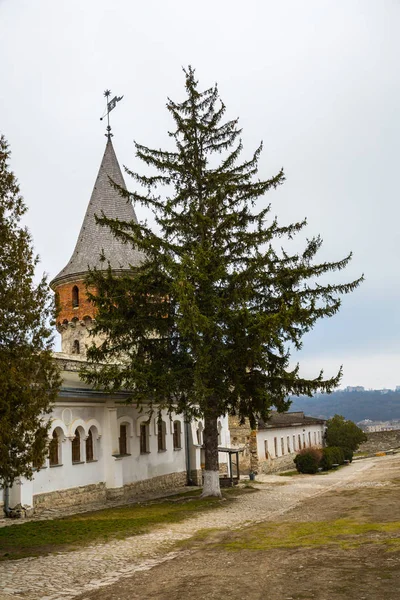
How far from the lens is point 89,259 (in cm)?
3181

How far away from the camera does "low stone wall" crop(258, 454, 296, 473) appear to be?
37500 mm

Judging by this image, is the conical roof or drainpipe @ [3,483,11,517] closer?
drainpipe @ [3,483,11,517]

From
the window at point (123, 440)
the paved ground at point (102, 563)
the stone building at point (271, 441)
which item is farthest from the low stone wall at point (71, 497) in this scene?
the stone building at point (271, 441)

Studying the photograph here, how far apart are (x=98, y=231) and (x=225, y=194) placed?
44.3 ft

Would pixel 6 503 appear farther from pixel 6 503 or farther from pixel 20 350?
pixel 20 350

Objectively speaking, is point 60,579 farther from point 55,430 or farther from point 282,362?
point 282,362

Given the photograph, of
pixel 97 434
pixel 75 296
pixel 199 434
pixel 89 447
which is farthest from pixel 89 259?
pixel 89 447

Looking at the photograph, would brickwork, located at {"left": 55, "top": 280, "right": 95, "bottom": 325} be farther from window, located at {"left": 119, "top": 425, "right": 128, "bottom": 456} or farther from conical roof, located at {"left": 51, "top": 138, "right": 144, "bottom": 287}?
window, located at {"left": 119, "top": 425, "right": 128, "bottom": 456}

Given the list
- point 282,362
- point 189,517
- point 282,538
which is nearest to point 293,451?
point 282,362

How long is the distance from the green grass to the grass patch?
2.82 meters

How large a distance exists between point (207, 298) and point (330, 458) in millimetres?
24537

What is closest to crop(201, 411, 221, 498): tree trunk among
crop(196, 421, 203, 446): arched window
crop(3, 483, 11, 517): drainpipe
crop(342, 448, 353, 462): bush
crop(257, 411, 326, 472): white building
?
crop(3, 483, 11, 517): drainpipe

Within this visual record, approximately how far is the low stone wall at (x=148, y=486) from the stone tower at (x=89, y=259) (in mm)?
7145

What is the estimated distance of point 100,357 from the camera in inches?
806
